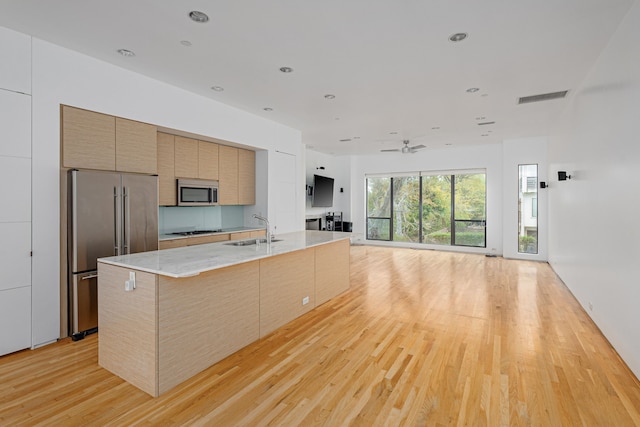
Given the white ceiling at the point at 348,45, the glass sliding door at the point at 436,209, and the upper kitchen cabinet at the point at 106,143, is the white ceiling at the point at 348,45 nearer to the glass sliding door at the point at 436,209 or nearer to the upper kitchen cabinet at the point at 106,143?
the upper kitchen cabinet at the point at 106,143

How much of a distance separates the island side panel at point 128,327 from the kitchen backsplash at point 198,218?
2516 mm

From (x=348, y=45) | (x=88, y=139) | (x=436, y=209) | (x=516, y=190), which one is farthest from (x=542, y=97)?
(x=88, y=139)

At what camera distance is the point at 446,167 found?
902cm

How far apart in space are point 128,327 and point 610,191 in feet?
14.6

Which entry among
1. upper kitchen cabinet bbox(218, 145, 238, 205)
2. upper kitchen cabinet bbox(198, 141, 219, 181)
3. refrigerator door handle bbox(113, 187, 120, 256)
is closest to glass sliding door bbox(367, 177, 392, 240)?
upper kitchen cabinet bbox(218, 145, 238, 205)

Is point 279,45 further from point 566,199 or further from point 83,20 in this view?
point 566,199

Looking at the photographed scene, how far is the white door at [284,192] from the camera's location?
246 inches

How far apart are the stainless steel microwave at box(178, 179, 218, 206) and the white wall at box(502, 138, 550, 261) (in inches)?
269

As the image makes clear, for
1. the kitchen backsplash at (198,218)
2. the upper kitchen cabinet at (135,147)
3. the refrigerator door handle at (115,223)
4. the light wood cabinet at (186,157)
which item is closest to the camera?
the refrigerator door handle at (115,223)

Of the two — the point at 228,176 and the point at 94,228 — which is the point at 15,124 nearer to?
the point at 94,228

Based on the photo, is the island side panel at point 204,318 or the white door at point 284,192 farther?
the white door at point 284,192

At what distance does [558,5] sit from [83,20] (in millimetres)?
3966

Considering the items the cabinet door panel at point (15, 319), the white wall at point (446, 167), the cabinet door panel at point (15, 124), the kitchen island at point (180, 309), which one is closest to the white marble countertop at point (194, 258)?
the kitchen island at point (180, 309)

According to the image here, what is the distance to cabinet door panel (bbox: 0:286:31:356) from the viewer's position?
2.90m
